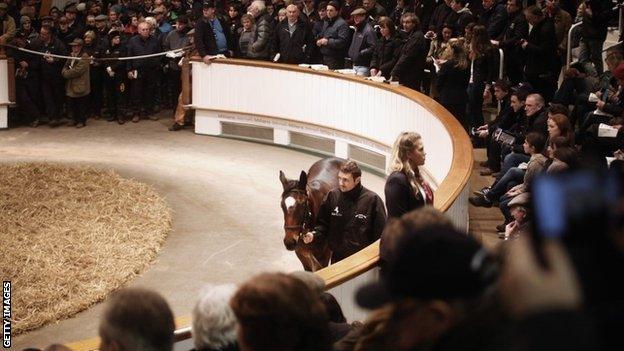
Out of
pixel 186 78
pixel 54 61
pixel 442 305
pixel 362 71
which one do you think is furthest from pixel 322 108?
pixel 442 305

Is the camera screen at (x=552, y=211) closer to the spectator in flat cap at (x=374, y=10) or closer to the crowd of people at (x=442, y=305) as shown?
the crowd of people at (x=442, y=305)

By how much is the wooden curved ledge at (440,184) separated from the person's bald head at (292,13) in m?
0.76

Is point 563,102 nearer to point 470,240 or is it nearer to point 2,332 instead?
point 2,332

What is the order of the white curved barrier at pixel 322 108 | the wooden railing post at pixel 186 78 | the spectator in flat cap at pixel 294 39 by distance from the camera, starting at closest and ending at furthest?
the white curved barrier at pixel 322 108 < the spectator in flat cap at pixel 294 39 < the wooden railing post at pixel 186 78

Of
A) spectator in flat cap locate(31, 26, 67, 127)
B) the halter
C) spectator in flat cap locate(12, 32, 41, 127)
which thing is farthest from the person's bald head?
the halter

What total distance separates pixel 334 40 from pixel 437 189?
300 inches

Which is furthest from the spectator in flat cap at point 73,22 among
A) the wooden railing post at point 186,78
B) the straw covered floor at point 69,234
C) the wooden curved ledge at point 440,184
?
the straw covered floor at point 69,234

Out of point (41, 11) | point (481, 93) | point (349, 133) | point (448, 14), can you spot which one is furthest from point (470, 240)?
point (41, 11)

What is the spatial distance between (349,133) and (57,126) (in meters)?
5.38

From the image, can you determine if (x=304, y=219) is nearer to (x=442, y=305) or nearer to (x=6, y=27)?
(x=442, y=305)

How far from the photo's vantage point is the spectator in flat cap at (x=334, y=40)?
49.0 feet

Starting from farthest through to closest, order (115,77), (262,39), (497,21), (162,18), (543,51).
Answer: (162,18)
(115,77)
(262,39)
(497,21)
(543,51)

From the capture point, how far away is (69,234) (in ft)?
33.1

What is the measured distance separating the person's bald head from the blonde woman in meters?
8.26
